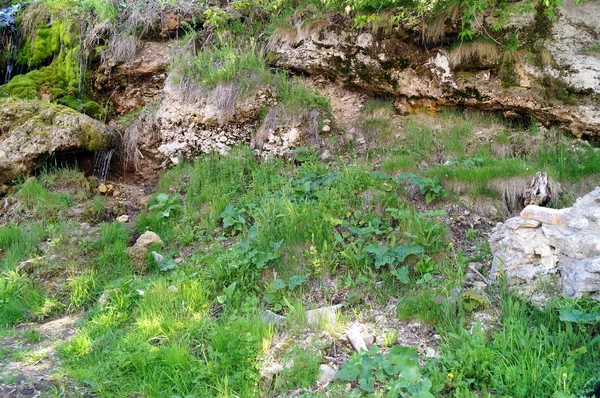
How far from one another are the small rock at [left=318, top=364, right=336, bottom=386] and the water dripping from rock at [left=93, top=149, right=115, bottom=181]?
4520mm

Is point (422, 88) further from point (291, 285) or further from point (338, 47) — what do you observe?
point (291, 285)

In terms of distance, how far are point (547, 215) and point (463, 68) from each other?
2.66 metres

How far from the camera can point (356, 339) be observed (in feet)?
10.1

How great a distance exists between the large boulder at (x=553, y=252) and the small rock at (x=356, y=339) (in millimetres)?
1181

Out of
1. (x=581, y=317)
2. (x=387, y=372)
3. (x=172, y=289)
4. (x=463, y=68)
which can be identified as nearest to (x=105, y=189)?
(x=172, y=289)

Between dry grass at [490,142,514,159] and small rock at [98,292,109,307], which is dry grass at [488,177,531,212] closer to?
dry grass at [490,142,514,159]

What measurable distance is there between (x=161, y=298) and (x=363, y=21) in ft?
13.0

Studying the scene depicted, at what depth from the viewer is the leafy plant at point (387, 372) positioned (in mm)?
2557

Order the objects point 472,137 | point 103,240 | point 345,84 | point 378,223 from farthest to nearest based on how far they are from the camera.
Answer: point 345,84, point 472,137, point 103,240, point 378,223

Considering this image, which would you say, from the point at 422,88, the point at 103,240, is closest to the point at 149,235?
the point at 103,240

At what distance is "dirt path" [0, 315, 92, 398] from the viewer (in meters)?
2.95

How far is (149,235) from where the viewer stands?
470 centimetres

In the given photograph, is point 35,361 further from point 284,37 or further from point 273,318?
point 284,37

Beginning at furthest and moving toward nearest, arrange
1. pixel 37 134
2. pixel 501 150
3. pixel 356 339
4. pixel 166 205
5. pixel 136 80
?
pixel 136 80
pixel 37 134
pixel 166 205
pixel 501 150
pixel 356 339
